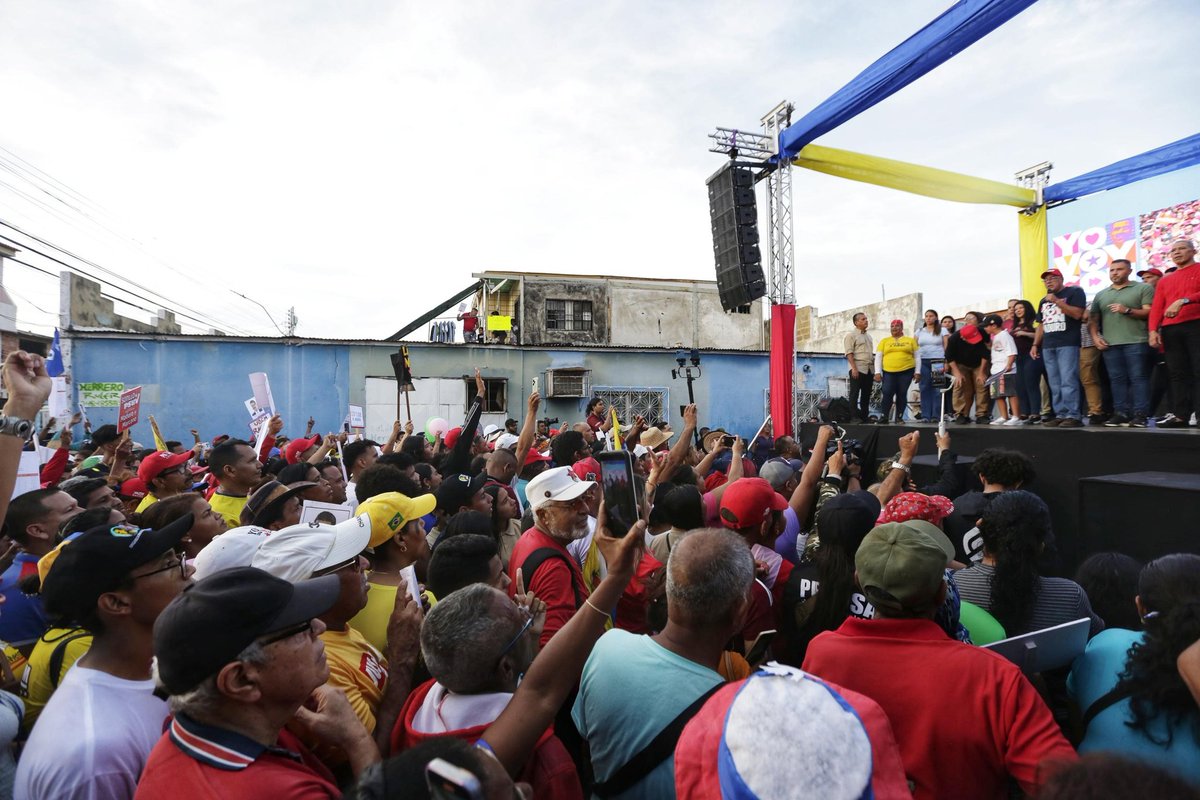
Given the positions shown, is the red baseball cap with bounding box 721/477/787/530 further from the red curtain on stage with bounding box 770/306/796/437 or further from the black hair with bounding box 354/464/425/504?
the red curtain on stage with bounding box 770/306/796/437

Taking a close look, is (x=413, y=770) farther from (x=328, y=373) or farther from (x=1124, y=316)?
(x=328, y=373)

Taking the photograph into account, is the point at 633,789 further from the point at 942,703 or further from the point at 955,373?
the point at 955,373

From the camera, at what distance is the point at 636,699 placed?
183 centimetres

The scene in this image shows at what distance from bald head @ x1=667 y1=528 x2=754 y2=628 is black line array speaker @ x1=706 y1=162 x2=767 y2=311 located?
11.8 metres

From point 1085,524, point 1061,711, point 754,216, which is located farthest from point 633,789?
point 754,216

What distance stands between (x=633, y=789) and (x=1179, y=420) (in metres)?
7.42

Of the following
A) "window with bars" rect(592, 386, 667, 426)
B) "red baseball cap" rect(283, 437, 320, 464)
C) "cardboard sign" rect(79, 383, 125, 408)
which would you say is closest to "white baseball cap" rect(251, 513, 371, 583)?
"red baseball cap" rect(283, 437, 320, 464)

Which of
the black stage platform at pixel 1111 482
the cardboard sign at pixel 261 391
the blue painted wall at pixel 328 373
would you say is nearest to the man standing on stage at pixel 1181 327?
the black stage platform at pixel 1111 482

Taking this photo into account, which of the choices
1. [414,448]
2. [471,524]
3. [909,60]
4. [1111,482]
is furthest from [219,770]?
[909,60]

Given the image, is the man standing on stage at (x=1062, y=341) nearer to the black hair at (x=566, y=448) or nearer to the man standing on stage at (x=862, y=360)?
the man standing on stage at (x=862, y=360)

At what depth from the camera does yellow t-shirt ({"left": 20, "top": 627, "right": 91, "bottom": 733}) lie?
231 cm

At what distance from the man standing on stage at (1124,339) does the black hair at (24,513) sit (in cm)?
898

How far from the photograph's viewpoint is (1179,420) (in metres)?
6.64

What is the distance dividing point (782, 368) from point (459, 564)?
11.5 metres
